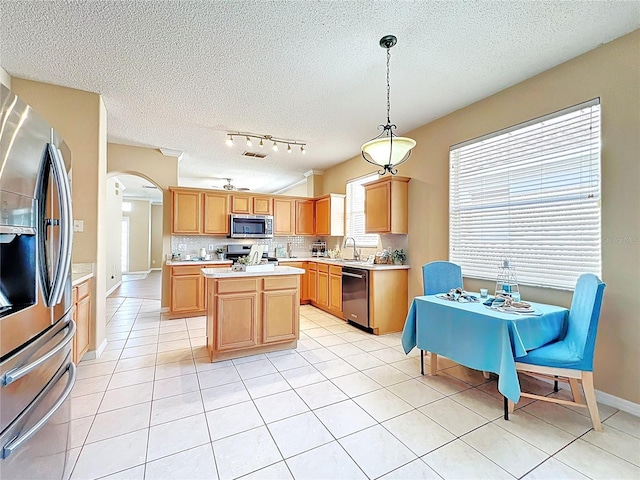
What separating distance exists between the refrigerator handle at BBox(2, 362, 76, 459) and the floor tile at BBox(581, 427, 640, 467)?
2.95 metres

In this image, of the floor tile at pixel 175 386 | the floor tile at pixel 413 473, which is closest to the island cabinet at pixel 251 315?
the floor tile at pixel 175 386

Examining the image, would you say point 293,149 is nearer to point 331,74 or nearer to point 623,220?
point 331,74

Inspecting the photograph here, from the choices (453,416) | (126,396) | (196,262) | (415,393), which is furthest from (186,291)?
(453,416)

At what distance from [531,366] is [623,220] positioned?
1348 millimetres

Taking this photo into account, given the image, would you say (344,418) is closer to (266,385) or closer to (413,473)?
(413,473)

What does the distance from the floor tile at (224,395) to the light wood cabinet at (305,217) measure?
395 cm

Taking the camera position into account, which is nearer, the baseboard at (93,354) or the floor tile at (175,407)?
the floor tile at (175,407)

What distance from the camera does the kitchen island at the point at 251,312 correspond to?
3055mm

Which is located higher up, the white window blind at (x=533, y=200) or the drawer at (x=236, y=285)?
the white window blind at (x=533, y=200)

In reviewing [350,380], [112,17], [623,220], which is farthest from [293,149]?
[623,220]

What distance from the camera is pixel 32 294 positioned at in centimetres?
126

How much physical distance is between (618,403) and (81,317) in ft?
15.2

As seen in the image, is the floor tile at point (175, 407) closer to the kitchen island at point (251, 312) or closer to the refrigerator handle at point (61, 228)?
the kitchen island at point (251, 312)

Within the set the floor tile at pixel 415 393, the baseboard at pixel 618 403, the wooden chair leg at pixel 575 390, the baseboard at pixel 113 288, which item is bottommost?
the floor tile at pixel 415 393
